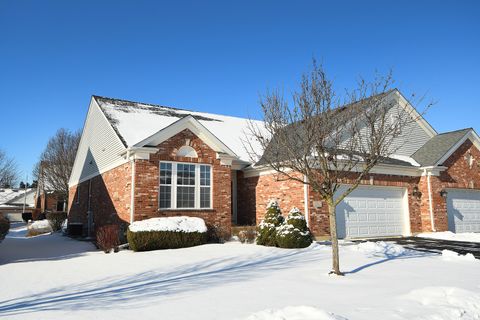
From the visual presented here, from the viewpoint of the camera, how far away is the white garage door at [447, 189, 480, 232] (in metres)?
20.8

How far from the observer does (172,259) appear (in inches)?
459

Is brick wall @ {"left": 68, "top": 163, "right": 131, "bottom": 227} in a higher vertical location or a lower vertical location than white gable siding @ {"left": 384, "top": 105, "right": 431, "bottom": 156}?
lower

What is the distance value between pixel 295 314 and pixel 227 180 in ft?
41.4

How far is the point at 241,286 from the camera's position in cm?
773

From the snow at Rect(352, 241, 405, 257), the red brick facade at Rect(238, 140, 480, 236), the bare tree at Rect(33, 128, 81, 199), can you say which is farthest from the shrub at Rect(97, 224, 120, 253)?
the bare tree at Rect(33, 128, 81, 199)

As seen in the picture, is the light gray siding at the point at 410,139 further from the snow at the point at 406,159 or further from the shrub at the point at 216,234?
the shrub at the point at 216,234

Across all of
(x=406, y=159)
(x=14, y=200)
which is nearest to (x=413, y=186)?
(x=406, y=159)

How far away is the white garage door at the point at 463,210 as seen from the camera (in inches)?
821

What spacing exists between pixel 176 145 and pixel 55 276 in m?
8.34

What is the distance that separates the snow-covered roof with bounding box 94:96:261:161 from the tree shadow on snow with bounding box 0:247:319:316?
784cm

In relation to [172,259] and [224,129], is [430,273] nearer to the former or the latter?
[172,259]

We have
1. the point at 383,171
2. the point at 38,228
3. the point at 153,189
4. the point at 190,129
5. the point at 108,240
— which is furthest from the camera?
the point at 38,228

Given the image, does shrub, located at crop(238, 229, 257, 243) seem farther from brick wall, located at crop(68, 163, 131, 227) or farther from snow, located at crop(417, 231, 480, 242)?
snow, located at crop(417, 231, 480, 242)

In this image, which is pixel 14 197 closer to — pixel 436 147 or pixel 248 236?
pixel 248 236
